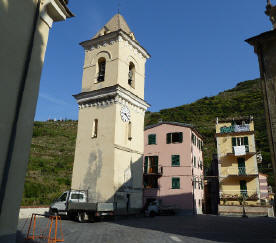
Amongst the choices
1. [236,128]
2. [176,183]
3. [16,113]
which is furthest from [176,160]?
[16,113]

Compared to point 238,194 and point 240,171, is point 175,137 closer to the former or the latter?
point 240,171

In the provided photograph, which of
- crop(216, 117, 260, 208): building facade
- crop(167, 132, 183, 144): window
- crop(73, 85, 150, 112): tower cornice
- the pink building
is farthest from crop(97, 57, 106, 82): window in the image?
crop(216, 117, 260, 208): building facade

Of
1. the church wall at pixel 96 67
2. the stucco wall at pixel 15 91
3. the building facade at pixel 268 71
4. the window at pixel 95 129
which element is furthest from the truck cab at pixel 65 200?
the building facade at pixel 268 71

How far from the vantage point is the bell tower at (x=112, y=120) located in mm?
16500

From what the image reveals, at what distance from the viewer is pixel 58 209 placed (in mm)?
15594

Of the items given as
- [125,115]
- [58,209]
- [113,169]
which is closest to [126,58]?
[125,115]

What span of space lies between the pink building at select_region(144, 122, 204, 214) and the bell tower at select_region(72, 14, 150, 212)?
27.9ft

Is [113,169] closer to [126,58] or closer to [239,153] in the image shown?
[126,58]

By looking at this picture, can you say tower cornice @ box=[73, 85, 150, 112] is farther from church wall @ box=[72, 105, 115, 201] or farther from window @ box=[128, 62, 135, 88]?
window @ box=[128, 62, 135, 88]

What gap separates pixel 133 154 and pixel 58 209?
20.3 feet

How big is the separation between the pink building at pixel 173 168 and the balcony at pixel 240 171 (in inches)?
123

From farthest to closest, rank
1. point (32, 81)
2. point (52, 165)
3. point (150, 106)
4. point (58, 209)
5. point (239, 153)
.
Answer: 1. point (52, 165)
2. point (239, 153)
3. point (150, 106)
4. point (58, 209)
5. point (32, 81)

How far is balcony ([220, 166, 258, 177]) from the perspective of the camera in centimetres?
2603

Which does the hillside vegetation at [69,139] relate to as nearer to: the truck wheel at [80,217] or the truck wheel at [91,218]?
the truck wheel at [80,217]
